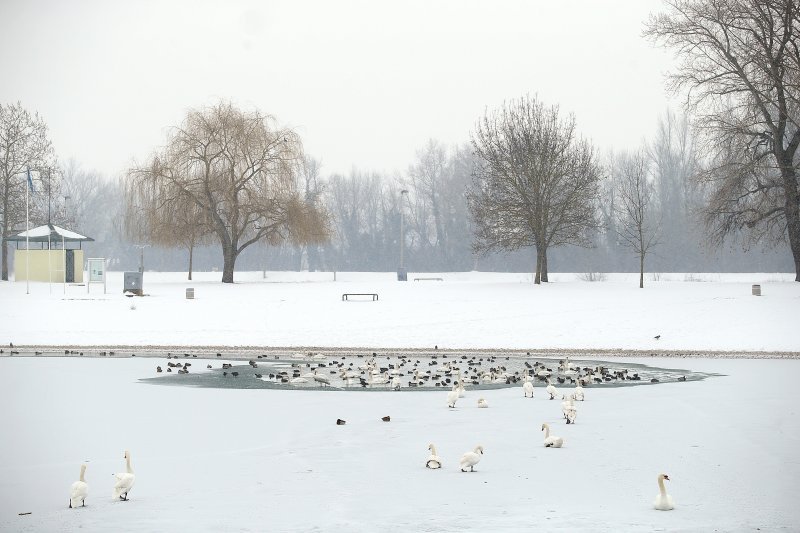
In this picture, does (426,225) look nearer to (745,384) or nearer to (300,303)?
(300,303)

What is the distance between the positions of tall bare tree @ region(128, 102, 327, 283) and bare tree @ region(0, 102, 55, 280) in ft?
34.5

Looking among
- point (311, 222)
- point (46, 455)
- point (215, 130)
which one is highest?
point (215, 130)

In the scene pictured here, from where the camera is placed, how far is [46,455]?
39.5ft

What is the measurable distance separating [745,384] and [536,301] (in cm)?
2277

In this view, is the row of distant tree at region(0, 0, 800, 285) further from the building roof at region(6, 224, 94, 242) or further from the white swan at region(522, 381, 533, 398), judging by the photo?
the white swan at region(522, 381, 533, 398)

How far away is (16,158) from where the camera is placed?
61281 millimetres

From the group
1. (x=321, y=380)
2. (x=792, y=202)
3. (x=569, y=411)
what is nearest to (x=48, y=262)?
(x=792, y=202)

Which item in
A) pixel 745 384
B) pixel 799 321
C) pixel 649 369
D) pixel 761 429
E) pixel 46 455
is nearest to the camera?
pixel 46 455

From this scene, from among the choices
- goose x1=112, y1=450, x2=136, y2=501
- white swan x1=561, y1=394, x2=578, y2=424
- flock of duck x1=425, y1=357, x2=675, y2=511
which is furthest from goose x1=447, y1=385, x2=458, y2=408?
goose x1=112, y1=450, x2=136, y2=501

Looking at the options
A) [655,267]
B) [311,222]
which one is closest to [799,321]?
[311,222]

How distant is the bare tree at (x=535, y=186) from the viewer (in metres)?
49.8

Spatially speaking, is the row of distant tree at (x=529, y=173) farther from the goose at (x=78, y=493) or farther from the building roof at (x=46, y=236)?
the goose at (x=78, y=493)

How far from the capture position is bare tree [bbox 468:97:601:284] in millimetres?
49750

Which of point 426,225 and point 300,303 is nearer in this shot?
point 300,303
